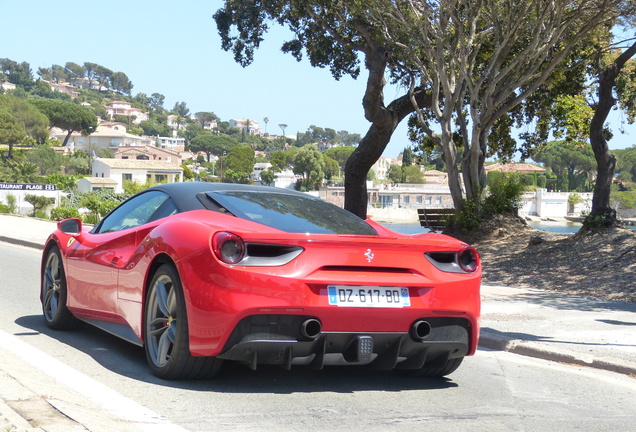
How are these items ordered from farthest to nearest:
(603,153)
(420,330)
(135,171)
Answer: (135,171) → (603,153) → (420,330)

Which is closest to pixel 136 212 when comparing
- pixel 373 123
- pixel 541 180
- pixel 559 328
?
pixel 559 328

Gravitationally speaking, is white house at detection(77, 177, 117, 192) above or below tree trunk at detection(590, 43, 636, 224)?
below

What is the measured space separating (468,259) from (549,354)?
2.13 meters

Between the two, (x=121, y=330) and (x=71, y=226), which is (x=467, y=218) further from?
(x=121, y=330)

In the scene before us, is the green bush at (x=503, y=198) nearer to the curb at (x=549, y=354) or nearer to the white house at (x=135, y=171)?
the curb at (x=549, y=354)

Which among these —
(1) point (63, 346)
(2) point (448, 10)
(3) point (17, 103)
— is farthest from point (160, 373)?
(3) point (17, 103)

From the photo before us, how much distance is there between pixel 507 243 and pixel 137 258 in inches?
534

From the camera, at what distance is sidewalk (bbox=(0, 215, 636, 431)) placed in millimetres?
6961

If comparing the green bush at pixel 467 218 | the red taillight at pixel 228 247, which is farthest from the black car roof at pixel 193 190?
the green bush at pixel 467 218

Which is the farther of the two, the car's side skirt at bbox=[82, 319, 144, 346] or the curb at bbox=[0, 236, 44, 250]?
the curb at bbox=[0, 236, 44, 250]

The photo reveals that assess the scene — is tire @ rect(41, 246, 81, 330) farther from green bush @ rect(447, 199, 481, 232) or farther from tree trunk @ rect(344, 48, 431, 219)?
tree trunk @ rect(344, 48, 431, 219)

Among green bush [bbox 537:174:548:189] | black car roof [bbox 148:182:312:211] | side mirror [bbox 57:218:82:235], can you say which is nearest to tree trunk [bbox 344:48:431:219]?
side mirror [bbox 57:218:82:235]

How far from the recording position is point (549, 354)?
715 cm

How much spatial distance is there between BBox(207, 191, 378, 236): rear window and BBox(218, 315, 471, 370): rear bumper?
0.66m
